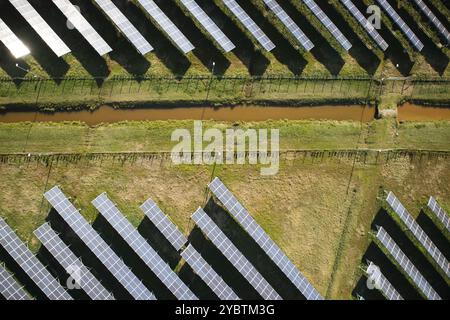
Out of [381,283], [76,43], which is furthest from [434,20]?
[76,43]

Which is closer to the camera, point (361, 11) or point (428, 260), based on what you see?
point (428, 260)

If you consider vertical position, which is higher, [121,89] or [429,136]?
[429,136]

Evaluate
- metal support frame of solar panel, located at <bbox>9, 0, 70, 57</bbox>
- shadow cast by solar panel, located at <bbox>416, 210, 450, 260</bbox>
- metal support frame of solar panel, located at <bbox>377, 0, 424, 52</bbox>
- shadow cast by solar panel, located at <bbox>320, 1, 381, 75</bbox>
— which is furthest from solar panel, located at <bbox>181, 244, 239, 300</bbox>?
metal support frame of solar panel, located at <bbox>377, 0, 424, 52</bbox>

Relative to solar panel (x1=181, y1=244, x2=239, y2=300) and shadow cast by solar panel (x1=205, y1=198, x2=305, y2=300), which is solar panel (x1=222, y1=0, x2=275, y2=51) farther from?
solar panel (x1=181, y1=244, x2=239, y2=300)

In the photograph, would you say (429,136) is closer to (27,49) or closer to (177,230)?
(177,230)

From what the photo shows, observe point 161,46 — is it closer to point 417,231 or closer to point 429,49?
point 429,49

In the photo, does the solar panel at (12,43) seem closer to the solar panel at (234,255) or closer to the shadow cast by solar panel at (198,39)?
the shadow cast by solar panel at (198,39)

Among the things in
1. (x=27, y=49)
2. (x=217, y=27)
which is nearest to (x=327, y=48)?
(x=217, y=27)

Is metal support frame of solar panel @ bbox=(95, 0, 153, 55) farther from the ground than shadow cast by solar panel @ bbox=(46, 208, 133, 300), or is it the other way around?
metal support frame of solar panel @ bbox=(95, 0, 153, 55)
